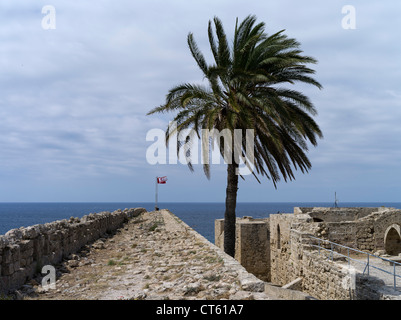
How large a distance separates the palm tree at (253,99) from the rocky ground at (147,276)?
3489 mm

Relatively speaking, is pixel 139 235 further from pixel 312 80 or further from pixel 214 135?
pixel 312 80

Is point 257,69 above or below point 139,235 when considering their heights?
above

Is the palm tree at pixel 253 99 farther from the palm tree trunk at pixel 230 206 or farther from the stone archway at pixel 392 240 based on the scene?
the stone archway at pixel 392 240

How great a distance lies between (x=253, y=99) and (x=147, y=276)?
6618 millimetres

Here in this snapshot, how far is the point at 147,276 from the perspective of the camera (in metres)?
8.41

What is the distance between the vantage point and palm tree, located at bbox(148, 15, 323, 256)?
480 inches

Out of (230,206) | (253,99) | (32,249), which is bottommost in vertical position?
(32,249)

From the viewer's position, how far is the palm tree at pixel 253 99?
1219cm

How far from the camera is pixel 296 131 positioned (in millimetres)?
13094

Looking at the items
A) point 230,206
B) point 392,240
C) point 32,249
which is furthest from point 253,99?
point 392,240

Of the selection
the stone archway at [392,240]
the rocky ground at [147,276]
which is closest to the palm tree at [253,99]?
the rocky ground at [147,276]

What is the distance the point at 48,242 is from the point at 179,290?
178 inches

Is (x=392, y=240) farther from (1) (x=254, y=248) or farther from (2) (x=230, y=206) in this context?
(2) (x=230, y=206)
